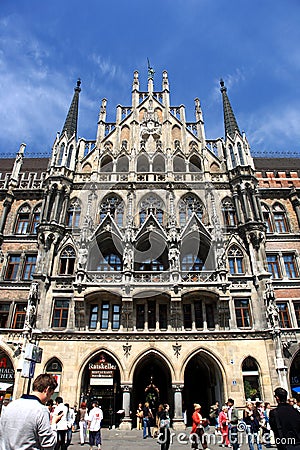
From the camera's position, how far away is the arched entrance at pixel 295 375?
1902cm

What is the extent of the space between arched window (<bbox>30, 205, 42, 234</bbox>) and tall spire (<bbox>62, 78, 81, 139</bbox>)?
745 centimetres

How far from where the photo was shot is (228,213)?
24516mm

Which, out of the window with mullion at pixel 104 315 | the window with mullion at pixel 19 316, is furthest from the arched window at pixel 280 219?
the window with mullion at pixel 19 316

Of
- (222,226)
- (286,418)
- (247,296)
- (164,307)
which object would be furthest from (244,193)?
(286,418)

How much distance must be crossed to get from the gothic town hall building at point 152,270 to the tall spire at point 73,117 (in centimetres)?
21

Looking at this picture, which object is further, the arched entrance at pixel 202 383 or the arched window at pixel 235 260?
the arched window at pixel 235 260

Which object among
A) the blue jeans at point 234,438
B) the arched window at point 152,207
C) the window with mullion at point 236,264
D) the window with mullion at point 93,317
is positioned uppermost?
the arched window at point 152,207

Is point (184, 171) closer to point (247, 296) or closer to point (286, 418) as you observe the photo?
point (247, 296)

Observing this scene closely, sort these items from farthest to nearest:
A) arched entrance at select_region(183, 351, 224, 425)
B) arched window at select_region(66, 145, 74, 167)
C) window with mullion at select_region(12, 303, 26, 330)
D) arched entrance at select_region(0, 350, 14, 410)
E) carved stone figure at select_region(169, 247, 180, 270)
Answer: arched window at select_region(66, 145, 74, 167), carved stone figure at select_region(169, 247, 180, 270), window with mullion at select_region(12, 303, 26, 330), arched entrance at select_region(183, 351, 224, 425), arched entrance at select_region(0, 350, 14, 410)

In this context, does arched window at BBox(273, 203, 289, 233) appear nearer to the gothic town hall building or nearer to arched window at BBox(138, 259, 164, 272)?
the gothic town hall building

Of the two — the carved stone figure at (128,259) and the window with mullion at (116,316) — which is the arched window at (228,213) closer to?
the carved stone figure at (128,259)

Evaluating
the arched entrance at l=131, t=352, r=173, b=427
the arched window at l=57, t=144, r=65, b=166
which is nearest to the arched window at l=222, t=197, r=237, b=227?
the arched entrance at l=131, t=352, r=173, b=427

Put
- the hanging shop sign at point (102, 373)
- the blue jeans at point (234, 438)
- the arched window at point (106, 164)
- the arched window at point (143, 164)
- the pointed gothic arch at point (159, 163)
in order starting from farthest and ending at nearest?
the arched window at point (143, 164), the pointed gothic arch at point (159, 163), the arched window at point (106, 164), the hanging shop sign at point (102, 373), the blue jeans at point (234, 438)

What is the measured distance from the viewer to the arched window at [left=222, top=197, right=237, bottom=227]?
950 inches
